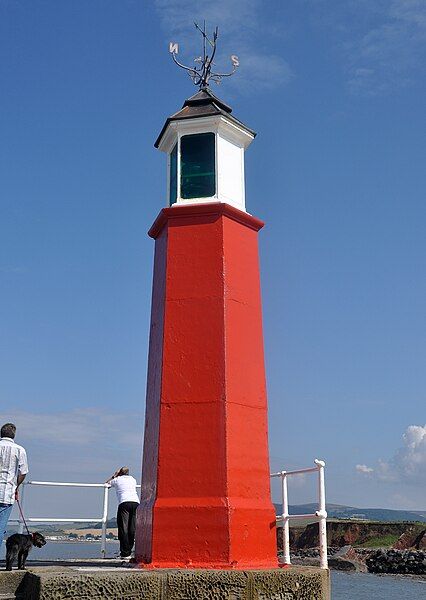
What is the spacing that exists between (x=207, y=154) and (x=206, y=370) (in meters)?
2.64

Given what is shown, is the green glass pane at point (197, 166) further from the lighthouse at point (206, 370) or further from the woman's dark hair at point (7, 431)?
the woman's dark hair at point (7, 431)

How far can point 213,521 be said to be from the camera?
6703 mm

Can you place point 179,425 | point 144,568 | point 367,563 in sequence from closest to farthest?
point 144,568 → point 179,425 → point 367,563

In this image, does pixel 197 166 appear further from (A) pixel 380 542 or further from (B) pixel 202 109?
(A) pixel 380 542

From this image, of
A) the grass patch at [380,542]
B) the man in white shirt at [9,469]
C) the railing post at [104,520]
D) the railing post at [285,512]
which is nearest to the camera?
the man in white shirt at [9,469]

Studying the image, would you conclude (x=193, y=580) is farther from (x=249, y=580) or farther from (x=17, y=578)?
(x=17, y=578)

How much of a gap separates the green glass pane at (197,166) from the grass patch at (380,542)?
61.8 meters

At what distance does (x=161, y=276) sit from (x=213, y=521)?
278cm

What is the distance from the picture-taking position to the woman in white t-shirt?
368 inches

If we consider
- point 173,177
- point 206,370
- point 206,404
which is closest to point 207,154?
point 173,177

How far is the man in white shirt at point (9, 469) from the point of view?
21.8 ft

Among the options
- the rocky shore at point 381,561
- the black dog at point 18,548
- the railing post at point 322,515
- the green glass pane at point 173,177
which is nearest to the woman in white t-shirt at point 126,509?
the black dog at point 18,548

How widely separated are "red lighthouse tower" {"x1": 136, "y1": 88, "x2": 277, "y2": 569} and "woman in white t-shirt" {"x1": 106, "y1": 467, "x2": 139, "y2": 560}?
6.75 feet

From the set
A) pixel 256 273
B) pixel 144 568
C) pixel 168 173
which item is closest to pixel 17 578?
pixel 144 568
